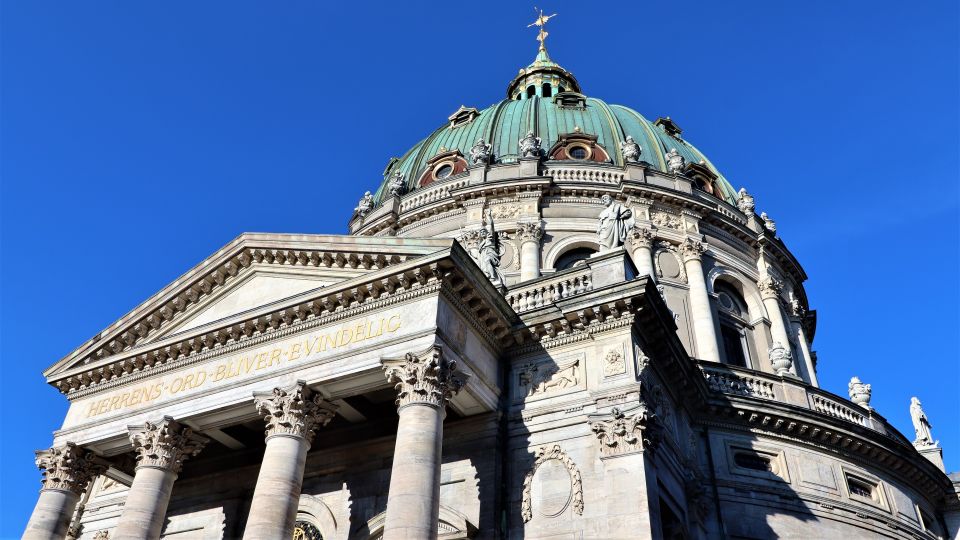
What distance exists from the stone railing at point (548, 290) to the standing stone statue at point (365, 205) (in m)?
17.6

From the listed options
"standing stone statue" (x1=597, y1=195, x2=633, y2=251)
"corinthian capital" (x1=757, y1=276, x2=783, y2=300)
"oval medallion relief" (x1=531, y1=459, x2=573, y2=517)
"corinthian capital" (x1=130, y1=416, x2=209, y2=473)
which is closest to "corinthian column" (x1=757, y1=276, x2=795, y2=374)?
"corinthian capital" (x1=757, y1=276, x2=783, y2=300)

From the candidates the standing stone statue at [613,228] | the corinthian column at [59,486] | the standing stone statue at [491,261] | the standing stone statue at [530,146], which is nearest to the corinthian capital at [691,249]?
the standing stone statue at [530,146]

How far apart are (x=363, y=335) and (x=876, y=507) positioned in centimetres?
1587

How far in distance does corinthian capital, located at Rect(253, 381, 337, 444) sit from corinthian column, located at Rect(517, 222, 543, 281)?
12.4 m

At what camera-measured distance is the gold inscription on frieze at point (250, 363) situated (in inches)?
658

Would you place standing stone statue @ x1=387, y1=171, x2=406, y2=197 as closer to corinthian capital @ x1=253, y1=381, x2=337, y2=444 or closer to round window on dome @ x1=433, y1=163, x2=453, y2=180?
round window on dome @ x1=433, y1=163, x2=453, y2=180

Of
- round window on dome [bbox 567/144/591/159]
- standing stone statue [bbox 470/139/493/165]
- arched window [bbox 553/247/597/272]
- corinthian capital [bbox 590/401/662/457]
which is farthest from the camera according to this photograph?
round window on dome [bbox 567/144/591/159]

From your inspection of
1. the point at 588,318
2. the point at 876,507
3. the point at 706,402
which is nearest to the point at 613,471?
the point at 588,318

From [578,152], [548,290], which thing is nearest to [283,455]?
[548,290]

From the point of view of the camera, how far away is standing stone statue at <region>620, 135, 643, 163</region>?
32125 mm

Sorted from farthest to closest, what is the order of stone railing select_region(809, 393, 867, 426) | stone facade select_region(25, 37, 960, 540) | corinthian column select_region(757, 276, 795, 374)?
corinthian column select_region(757, 276, 795, 374), stone railing select_region(809, 393, 867, 426), stone facade select_region(25, 37, 960, 540)

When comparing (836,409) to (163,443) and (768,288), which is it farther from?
(163,443)

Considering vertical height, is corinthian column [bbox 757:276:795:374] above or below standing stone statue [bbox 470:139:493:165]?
below

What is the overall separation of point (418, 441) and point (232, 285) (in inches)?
318
